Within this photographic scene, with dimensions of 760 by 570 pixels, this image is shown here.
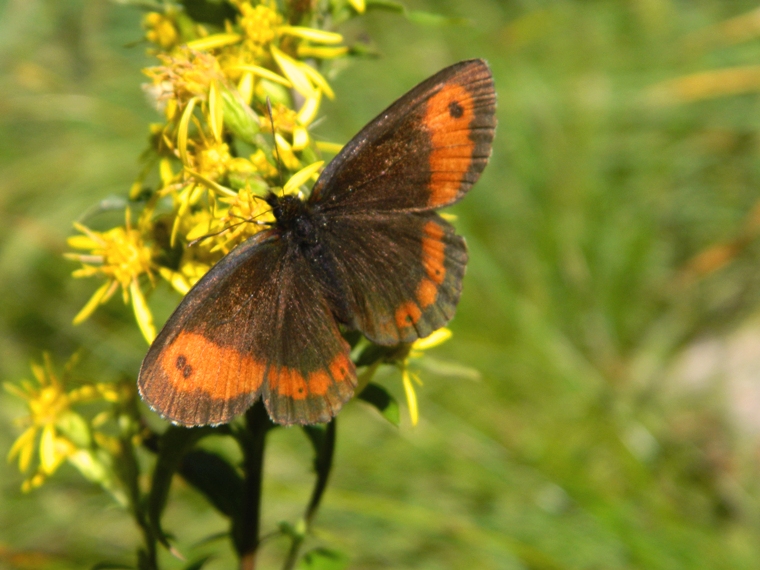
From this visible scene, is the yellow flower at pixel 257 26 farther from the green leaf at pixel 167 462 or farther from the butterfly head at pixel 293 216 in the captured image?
the green leaf at pixel 167 462

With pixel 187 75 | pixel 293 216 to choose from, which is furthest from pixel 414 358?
pixel 187 75

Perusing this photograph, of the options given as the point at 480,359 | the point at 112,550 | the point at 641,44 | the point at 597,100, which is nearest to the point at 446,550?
the point at 480,359

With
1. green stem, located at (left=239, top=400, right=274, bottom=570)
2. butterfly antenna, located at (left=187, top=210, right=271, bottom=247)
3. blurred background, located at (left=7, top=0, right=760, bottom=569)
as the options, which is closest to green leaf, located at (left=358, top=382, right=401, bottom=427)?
green stem, located at (left=239, top=400, right=274, bottom=570)

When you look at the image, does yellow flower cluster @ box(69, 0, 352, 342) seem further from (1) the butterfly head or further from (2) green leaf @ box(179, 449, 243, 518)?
(2) green leaf @ box(179, 449, 243, 518)

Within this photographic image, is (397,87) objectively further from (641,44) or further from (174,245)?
(174,245)

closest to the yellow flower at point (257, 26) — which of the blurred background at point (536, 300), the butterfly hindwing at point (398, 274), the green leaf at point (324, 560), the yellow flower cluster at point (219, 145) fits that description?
the yellow flower cluster at point (219, 145)
